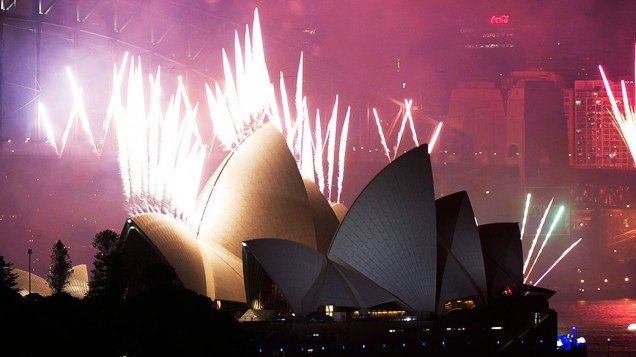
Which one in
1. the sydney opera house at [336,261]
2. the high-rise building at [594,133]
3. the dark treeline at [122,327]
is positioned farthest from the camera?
the high-rise building at [594,133]

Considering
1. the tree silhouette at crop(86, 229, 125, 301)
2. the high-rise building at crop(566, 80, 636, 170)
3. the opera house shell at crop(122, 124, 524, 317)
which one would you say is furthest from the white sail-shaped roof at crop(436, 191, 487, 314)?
the high-rise building at crop(566, 80, 636, 170)

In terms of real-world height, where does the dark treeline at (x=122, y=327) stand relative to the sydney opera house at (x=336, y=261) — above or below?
below

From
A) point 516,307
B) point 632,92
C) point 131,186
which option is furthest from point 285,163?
point 632,92

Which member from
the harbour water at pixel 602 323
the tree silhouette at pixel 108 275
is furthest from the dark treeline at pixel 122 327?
the harbour water at pixel 602 323

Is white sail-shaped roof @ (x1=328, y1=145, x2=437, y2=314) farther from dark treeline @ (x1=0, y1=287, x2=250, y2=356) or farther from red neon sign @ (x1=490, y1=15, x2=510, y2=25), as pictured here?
red neon sign @ (x1=490, y1=15, x2=510, y2=25)

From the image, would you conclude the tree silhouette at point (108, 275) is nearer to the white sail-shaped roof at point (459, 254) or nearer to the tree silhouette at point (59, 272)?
the tree silhouette at point (59, 272)

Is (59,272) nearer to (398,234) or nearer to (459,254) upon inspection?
(398,234)
